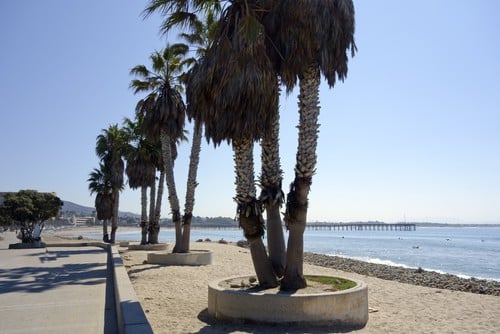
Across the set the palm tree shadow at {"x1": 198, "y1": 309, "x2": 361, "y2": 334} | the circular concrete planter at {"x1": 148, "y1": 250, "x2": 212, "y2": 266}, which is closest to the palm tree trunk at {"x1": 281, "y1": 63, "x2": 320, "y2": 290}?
the palm tree shadow at {"x1": 198, "y1": 309, "x2": 361, "y2": 334}

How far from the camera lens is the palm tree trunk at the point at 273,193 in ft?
31.4

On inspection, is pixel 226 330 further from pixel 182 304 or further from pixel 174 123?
pixel 174 123

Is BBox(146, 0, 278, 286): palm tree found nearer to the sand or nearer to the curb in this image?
the sand

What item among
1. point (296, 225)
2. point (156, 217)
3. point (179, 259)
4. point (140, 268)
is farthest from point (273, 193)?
point (156, 217)

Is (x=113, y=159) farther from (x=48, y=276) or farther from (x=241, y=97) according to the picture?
(x=241, y=97)

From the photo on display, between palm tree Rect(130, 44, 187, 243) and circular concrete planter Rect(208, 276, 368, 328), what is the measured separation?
527 inches

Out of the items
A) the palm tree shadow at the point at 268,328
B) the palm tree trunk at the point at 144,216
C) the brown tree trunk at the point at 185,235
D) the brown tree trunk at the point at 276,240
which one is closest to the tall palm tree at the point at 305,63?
the brown tree trunk at the point at 276,240

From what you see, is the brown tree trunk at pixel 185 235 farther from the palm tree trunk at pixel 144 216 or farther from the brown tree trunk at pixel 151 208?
the palm tree trunk at pixel 144 216

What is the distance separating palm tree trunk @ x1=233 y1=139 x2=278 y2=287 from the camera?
9305 mm

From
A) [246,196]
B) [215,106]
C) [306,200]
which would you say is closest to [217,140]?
[215,106]

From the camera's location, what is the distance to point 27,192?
32.0 meters

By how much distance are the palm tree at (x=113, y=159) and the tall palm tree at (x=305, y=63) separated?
27532mm

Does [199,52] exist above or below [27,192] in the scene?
Answer: above

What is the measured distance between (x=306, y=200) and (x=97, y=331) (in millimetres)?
4360
